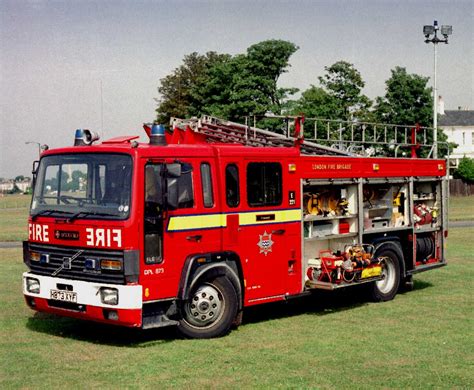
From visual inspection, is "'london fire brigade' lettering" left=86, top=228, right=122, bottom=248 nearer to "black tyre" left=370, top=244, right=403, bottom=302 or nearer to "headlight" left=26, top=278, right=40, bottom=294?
"headlight" left=26, top=278, right=40, bottom=294

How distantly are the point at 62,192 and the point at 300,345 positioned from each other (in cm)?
375


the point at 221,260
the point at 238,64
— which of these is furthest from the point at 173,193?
the point at 238,64

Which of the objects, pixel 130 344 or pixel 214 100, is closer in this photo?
pixel 130 344

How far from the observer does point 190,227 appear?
1034 cm

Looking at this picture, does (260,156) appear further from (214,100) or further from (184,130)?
(214,100)

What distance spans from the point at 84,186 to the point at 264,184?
2724mm

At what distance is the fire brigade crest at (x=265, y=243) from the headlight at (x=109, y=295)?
2.57 metres

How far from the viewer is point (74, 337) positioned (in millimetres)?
10734

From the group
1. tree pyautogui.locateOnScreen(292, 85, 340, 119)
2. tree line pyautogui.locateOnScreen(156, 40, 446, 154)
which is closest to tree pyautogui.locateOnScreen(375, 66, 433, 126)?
tree line pyautogui.locateOnScreen(156, 40, 446, 154)

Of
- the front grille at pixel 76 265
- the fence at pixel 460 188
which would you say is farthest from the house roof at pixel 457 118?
the front grille at pixel 76 265

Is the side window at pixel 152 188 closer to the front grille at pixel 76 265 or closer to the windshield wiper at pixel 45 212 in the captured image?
the front grille at pixel 76 265

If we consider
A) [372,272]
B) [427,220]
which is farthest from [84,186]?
[427,220]

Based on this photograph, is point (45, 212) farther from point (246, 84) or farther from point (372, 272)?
point (246, 84)

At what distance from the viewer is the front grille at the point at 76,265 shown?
9641 millimetres
